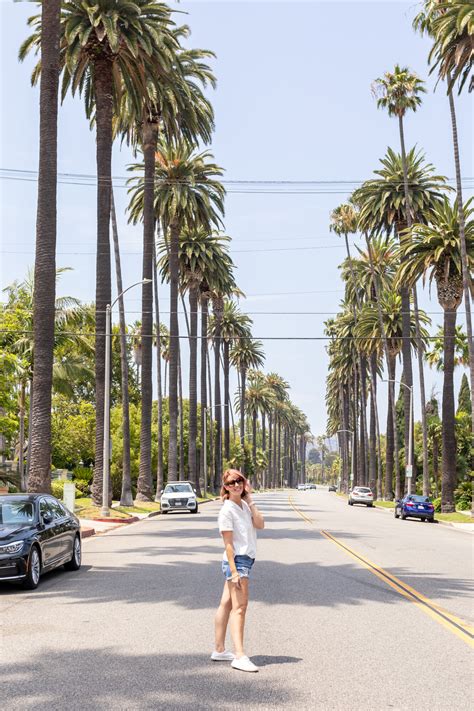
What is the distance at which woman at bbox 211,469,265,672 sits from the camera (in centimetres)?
792

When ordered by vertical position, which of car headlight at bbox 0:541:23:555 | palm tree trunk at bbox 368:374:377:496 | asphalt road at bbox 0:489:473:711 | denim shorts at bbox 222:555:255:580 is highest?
palm tree trunk at bbox 368:374:377:496

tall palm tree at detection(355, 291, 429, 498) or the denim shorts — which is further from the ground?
tall palm tree at detection(355, 291, 429, 498)

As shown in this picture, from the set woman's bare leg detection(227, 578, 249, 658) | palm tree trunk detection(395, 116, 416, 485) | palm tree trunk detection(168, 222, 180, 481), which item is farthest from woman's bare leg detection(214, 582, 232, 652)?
palm tree trunk detection(395, 116, 416, 485)

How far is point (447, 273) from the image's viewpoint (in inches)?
1786

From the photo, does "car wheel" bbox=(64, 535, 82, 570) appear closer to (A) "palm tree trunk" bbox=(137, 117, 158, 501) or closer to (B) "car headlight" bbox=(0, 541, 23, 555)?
(B) "car headlight" bbox=(0, 541, 23, 555)

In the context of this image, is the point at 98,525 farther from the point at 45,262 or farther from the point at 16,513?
the point at 16,513

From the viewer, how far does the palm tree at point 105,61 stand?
3325cm

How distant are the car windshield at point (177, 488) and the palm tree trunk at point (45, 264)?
54.8 feet

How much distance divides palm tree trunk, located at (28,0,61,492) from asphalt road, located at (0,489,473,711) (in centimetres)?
634

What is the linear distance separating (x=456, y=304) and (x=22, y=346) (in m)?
22.3

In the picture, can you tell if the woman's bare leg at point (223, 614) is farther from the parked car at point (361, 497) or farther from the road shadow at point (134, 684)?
the parked car at point (361, 497)

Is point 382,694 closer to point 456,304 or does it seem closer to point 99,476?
point 99,476

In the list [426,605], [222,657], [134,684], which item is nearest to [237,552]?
[222,657]

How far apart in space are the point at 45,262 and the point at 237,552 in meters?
18.6
